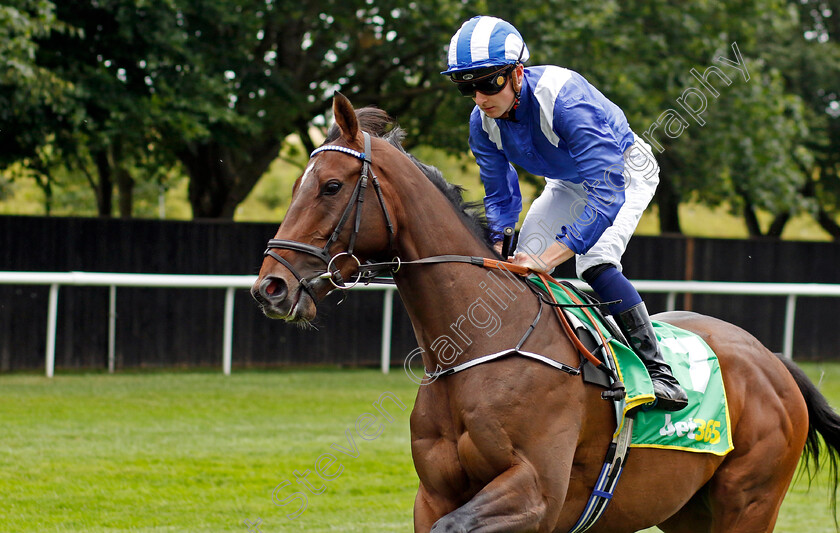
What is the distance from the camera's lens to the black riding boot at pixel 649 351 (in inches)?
126

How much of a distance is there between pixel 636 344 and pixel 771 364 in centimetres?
81

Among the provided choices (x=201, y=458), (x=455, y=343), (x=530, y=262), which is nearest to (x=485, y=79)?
(x=530, y=262)

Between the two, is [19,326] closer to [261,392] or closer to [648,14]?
[261,392]

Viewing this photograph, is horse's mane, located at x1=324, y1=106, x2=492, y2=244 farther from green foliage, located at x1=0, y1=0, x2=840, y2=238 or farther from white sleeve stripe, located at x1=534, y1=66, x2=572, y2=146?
green foliage, located at x1=0, y1=0, x2=840, y2=238

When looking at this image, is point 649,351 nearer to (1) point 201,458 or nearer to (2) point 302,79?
(1) point 201,458

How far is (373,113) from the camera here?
9.77 ft

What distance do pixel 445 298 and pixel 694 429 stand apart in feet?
3.68

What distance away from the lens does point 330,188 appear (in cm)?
262

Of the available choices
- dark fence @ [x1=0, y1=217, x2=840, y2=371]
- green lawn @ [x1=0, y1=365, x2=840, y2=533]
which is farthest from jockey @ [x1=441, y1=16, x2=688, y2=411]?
dark fence @ [x1=0, y1=217, x2=840, y2=371]

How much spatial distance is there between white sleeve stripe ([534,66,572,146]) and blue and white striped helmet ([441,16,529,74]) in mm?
131

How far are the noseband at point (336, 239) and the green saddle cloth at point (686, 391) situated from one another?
70 centimetres

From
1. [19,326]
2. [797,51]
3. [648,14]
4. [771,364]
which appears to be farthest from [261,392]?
[797,51]

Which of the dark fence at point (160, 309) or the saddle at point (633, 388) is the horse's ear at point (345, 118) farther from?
the dark fence at point (160, 309)

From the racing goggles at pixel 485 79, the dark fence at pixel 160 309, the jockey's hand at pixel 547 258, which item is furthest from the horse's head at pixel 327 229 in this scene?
the dark fence at pixel 160 309
